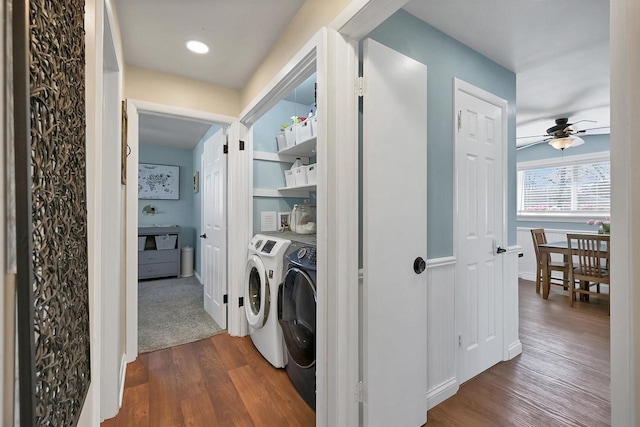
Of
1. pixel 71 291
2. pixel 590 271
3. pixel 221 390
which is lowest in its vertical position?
pixel 221 390

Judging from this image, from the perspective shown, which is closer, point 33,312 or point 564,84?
point 33,312

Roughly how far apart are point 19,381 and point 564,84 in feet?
13.2

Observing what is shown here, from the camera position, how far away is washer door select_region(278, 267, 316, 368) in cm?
175

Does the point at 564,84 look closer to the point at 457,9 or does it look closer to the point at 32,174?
the point at 457,9

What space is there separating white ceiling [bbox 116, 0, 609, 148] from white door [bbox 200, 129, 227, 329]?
780 millimetres

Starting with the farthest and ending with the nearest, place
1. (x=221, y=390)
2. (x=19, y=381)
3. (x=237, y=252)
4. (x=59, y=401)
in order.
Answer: (x=237, y=252) < (x=221, y=390) < (x=59, y=401) < (x=19, y=381)

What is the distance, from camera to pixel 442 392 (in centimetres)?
180

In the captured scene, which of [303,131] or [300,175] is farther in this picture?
[300,175]

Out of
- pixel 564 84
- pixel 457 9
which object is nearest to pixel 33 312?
pixel 457 9

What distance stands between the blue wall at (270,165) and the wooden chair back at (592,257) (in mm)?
3583

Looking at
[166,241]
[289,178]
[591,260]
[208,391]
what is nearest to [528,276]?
[591,260]

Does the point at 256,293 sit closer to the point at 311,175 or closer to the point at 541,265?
the point at 311,175

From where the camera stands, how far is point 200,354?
2398mm

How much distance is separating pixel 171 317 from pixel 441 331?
2.83 m
